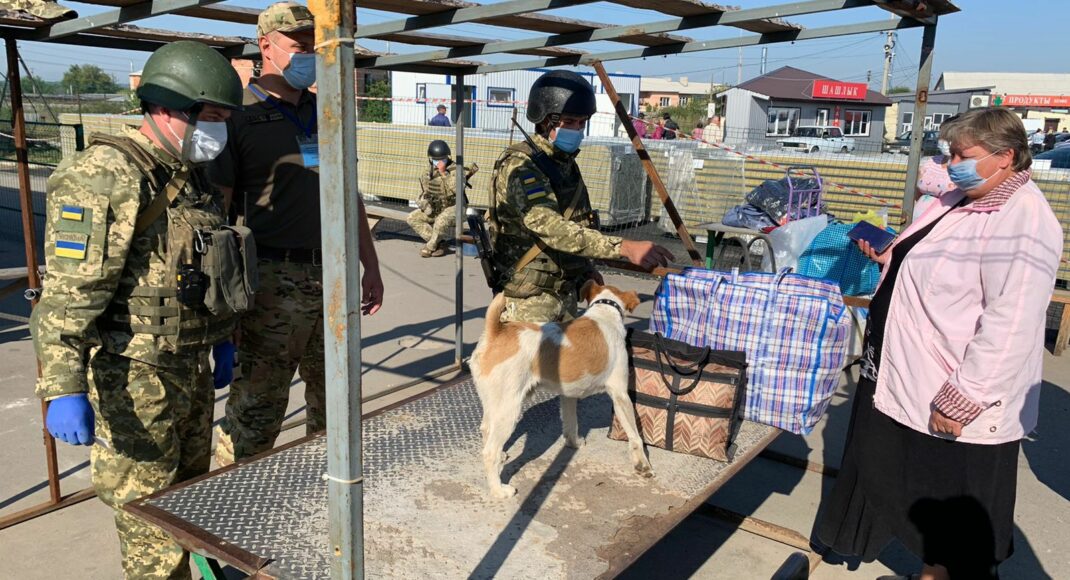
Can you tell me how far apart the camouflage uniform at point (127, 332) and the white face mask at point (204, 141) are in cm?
8

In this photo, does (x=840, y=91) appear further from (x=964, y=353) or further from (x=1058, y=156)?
(x=964, y=353)

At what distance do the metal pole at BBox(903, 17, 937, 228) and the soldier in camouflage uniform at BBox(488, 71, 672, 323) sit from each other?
1213mm

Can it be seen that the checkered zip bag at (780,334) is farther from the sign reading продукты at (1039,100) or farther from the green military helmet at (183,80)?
the sign reading продукты at (1039,100)

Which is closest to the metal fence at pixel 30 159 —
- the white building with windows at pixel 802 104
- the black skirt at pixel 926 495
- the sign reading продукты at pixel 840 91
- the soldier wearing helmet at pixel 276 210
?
the soldier wearing helmet at pixel 276 210

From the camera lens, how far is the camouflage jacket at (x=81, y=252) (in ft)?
7.55

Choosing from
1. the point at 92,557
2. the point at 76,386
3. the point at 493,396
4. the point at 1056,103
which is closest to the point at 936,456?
the point at 493,396

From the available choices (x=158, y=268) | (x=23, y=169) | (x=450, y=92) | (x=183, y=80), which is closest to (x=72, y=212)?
(x=158, y=268)

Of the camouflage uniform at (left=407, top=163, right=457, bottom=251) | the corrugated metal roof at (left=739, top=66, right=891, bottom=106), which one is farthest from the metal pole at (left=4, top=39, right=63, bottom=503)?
the corrugated metal roof at (left=739, top=66, right=891, bottom=106)

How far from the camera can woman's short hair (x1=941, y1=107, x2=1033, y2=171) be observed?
8.45ft

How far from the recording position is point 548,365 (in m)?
3.07

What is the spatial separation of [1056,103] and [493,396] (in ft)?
→ 201

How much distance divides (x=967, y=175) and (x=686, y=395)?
1.45 m

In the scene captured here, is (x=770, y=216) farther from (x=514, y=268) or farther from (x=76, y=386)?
(x=76, y=386)

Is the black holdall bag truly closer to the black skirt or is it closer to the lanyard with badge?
the black skirt
